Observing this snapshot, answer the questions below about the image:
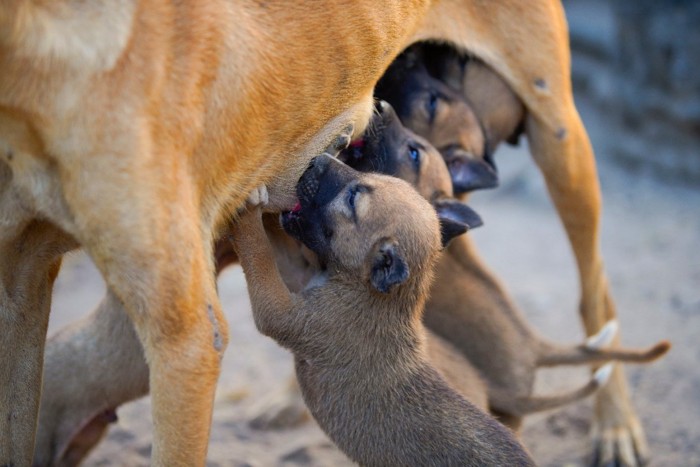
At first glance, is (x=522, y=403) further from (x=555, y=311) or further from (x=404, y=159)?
(x=555, y=311)

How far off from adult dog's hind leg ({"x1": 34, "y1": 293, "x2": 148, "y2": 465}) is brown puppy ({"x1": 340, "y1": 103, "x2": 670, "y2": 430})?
1240mm

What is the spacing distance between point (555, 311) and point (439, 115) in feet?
7.06

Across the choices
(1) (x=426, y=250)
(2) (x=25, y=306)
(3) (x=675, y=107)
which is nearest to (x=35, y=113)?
(2) (x=25, y=306)

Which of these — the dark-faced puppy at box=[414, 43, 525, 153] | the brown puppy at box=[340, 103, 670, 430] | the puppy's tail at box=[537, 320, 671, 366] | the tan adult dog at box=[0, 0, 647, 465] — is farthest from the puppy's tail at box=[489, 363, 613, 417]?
the tan adult dog at box=[0, 0, 647, 465]

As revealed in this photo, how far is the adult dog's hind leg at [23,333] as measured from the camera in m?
3.26

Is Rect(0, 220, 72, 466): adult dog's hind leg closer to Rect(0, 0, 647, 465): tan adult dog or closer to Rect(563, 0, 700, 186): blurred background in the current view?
Rect(0, 0, 647, 465): tan adult dog

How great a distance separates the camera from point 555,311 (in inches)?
249

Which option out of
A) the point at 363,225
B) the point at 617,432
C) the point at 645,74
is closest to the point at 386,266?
the point at 363,225

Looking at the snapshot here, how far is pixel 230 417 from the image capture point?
17.9 ft

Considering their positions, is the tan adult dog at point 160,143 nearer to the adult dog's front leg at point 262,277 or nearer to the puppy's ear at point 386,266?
the adult dog's front leg at point 262,277

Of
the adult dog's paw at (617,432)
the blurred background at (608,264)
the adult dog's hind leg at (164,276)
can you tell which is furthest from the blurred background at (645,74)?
the adult dog's hind leg at (164,276)

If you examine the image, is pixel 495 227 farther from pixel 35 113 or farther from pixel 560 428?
pixel 35 113

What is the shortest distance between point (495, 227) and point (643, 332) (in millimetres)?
1731

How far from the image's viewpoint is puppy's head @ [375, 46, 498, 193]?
4680 millimetres
